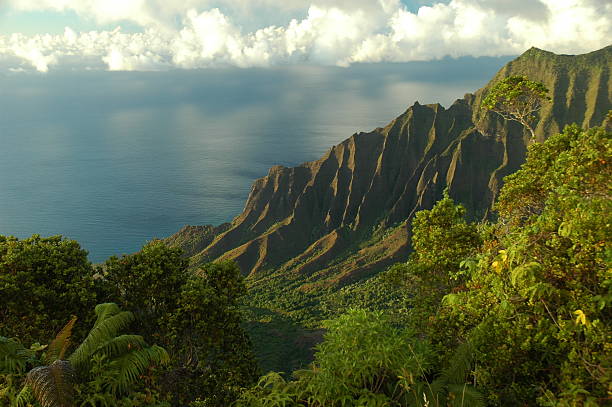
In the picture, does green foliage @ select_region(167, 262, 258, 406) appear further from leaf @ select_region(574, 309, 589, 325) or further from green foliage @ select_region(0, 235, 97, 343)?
leaf @ select_region(574, 309, 589, 325)

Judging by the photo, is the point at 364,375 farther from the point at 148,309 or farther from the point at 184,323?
the point at 148,309

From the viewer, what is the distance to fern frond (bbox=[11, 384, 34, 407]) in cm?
763

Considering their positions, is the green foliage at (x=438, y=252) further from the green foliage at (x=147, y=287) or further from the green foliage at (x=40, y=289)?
the green foliage at (x=40, y=289)

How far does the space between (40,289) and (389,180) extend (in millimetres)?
180285

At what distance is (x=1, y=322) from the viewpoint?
42.2 feet

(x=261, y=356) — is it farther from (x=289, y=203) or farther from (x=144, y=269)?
(x=289, y=203)

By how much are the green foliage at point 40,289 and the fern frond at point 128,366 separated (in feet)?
16.6

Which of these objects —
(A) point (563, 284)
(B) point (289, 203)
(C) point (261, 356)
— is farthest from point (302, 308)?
(A) point (563, 284)

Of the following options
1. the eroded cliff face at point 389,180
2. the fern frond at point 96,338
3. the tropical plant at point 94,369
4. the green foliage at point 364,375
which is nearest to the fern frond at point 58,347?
the tropical plant at point 94,369

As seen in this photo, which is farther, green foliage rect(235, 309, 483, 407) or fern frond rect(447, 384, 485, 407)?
fern frond rect(447, 384, 485, 407)

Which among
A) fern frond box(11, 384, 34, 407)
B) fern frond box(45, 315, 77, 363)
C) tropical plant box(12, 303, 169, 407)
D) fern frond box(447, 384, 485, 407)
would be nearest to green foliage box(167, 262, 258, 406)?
tropical plant box(12, 303, 169, 407)

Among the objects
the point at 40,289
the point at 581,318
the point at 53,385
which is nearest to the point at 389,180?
the point at 40,289

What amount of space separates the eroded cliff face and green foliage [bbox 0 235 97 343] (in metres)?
124

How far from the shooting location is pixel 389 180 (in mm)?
185750
